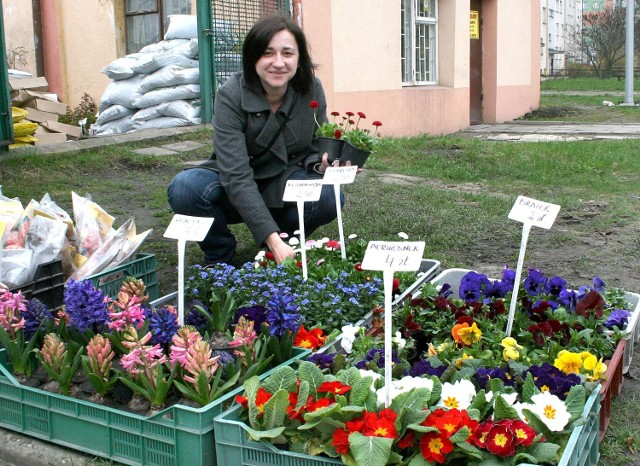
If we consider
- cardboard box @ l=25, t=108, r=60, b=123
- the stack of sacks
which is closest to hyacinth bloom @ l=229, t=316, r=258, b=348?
the stack of sacks

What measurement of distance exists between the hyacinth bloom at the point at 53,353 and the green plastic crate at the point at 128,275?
62 centimetres

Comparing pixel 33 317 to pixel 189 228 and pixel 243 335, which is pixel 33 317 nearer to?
pixel 189 228

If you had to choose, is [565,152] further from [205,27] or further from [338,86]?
[205,27]

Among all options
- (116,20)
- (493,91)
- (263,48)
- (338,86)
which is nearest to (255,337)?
(263,48)

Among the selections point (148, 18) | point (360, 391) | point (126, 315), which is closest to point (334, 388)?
point (360, 391)

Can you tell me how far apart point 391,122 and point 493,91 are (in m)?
3.84

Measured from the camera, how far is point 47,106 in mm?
10297

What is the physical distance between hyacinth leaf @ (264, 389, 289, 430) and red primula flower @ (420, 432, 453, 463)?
0.34 m

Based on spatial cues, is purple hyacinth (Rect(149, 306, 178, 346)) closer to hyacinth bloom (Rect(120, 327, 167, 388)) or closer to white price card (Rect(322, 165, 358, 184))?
hyacinth bloom (Rect(120, 327, 167, 388))

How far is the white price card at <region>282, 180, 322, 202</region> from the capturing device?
9.73 feet

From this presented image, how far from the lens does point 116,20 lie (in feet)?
38.1

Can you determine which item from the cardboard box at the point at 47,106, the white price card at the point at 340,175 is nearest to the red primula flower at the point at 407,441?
the white price card at the point at 340,175

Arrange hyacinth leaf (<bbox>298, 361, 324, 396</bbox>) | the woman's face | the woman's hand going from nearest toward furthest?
hyacinth leaf (<bbox>298, 361, 324, 396</bbox>)
the woman's hand
the woman's face

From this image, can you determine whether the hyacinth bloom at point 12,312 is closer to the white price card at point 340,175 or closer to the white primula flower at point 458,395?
the white price card at point 340,175
